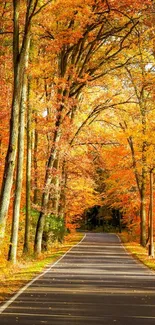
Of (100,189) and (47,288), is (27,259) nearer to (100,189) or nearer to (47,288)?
(47,288)

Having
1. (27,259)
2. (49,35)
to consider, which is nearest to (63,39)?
(49,35)

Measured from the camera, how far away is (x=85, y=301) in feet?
52.7

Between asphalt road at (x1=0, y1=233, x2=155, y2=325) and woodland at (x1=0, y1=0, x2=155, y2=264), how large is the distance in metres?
2.59

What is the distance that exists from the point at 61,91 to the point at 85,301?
21947mm

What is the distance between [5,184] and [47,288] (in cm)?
458

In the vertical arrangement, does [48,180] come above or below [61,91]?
below

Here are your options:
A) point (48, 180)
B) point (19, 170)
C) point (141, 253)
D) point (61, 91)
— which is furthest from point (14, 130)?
point (141, 253)

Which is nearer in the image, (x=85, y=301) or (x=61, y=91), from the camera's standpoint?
(x=85, y=301)

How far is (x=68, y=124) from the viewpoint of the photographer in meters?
39.1

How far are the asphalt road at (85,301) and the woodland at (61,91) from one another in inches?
102

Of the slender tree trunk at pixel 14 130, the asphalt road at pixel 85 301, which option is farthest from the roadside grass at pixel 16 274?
the slender tree trunk at pixel 14 130

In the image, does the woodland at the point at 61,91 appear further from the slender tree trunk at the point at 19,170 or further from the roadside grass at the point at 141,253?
the roadside grass at the point at 141,253

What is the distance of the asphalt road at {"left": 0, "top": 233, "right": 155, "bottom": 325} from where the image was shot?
12.7 metres

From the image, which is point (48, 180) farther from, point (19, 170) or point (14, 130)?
point (14, 130)
